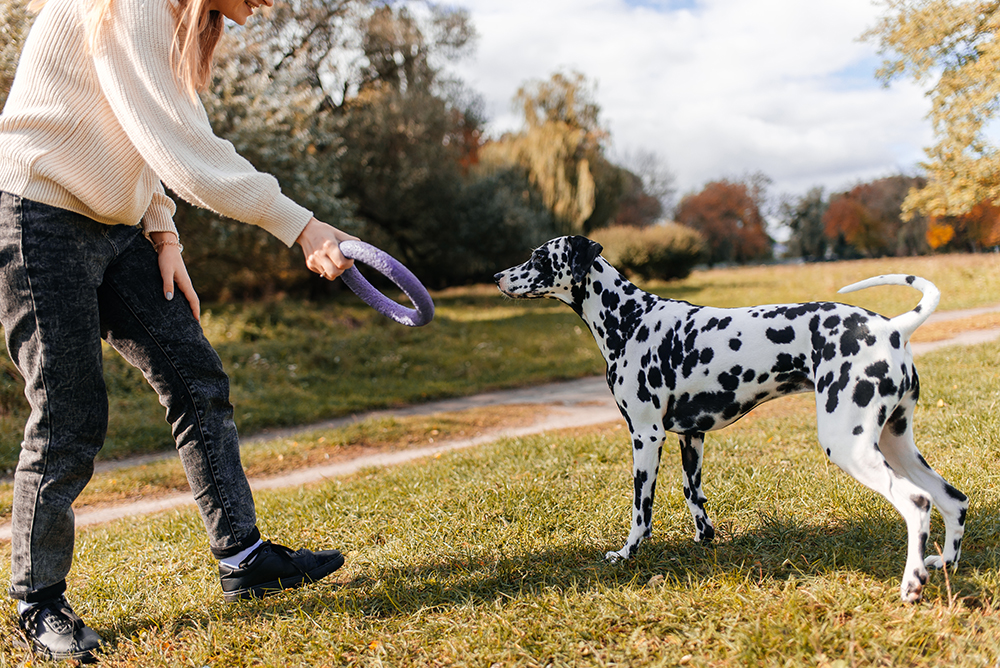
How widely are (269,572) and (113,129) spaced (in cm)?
208

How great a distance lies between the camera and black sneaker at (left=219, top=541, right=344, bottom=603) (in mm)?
3143

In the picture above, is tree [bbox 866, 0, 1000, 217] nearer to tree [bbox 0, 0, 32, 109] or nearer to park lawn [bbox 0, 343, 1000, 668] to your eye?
park lawn [bbox 0, 343, 1000, 668]

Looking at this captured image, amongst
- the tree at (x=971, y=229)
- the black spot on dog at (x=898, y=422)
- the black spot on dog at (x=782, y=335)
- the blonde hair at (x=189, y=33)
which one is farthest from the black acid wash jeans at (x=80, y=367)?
the tree at (x=971, y=229)

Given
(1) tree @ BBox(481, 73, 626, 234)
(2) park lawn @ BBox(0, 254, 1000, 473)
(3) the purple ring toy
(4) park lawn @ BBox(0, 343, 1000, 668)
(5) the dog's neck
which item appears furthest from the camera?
(1) tree @ BBox(481, 73, 626, 234)

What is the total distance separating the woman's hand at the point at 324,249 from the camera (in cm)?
251

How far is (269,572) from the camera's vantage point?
10.5ft

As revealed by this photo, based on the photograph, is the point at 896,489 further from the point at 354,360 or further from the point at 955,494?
the point at 354,360

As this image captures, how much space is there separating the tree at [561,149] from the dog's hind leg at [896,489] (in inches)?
942

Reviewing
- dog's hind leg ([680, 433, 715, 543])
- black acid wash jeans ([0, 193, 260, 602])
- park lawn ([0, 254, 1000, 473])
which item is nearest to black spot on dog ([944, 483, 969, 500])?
dog's hind leg ([680, 433, 715, 543])

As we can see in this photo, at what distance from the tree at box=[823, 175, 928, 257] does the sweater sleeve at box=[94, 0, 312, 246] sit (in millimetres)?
54418

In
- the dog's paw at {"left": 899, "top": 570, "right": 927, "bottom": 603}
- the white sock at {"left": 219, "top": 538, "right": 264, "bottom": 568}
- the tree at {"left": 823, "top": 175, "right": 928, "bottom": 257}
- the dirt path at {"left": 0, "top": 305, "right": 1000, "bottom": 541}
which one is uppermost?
the tree at {"left": 823, "top": 175, "right": 928, "bottom": 257}

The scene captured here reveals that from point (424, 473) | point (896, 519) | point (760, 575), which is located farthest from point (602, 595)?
point (424, 473)

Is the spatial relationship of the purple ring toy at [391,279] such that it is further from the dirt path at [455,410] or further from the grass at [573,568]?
the dirt path at [455,410]

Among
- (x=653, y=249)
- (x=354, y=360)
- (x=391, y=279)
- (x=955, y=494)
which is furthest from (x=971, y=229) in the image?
(x=391, y=279)
